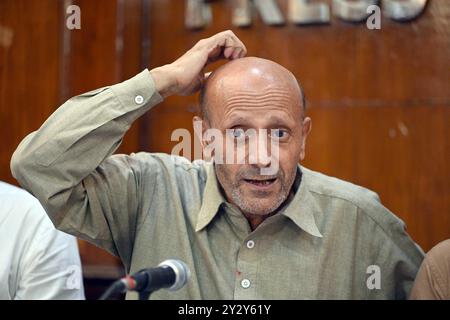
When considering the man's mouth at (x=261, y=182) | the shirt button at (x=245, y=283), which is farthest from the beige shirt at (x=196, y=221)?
the man's mouth at (x=261, y=182)

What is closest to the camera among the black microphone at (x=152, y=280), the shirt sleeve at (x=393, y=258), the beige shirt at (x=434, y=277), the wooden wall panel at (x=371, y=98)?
the black microphone at (x=152, y=280)

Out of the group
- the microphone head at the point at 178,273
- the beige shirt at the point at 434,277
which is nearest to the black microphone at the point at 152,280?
the microphone head at the point at 178,273

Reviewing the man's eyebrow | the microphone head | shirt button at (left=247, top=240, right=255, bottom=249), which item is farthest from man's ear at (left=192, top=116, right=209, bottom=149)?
the microphone head

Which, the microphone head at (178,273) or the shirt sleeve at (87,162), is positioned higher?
the shirt sleeve at (87,162)

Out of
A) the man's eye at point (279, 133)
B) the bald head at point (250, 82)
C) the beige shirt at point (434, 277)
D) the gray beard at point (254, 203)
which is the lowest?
the beige shirt at point (434, 277)

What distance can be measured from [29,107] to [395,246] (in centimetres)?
99

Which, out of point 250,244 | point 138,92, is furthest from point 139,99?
point 250,244

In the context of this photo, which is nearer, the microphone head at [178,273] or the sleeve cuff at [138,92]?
the microphone head at [178,273]

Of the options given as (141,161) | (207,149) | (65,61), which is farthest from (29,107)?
(207,149)

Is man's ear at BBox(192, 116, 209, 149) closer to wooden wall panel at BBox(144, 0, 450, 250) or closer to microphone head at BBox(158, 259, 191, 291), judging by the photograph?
wooden wall panel at BBox(144, 0, 450, 250)

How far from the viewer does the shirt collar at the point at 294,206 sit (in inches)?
58.2

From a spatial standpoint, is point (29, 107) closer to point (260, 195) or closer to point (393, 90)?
point (260, 195)

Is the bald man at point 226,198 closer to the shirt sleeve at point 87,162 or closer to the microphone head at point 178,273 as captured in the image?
the shirt sleeve at point 87,162

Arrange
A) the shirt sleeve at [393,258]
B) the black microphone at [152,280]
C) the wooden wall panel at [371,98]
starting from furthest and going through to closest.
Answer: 1. the wooden wall panel at [371,98]
2. the shirt sleeve at [393,258]
3. the black microphone at [152,280]
